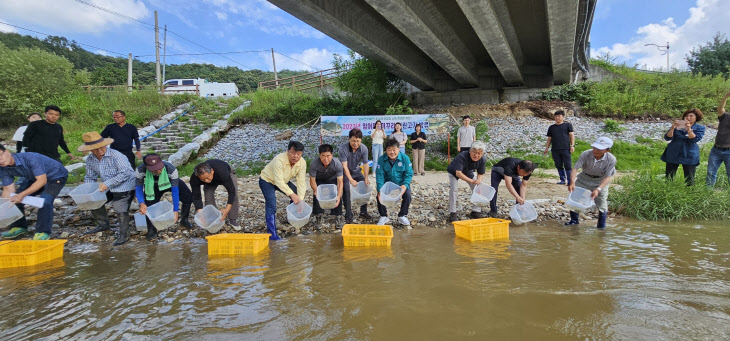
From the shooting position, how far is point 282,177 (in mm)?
4371

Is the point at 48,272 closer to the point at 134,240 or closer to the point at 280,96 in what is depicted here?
the point at 134,240

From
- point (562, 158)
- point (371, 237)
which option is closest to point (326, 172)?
point (371, 237)

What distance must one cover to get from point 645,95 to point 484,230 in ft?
44.4

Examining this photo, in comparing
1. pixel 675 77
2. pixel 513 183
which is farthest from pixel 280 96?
pixel 675 77

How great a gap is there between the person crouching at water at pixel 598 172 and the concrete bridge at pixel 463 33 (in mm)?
3931

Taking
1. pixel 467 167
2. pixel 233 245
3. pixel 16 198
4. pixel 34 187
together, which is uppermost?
pixel 467 167

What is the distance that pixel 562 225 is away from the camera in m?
4.86

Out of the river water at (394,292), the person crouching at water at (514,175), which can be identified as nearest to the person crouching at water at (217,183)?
the river water at (394,292)

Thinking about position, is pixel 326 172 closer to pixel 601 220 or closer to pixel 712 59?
pixel 601 220

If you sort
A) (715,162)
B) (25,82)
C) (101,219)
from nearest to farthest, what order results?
(101,219) → (715,162) → (25,82)

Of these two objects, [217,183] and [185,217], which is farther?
[185,217]

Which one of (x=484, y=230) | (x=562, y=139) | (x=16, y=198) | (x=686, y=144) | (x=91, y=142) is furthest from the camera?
(x=562, y=139)

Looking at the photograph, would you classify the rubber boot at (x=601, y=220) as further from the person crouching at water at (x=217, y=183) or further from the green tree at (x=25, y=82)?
the green tree at (x=25, y=82)

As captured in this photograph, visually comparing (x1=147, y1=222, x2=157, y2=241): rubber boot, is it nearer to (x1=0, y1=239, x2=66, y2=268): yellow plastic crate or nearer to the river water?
the river water
